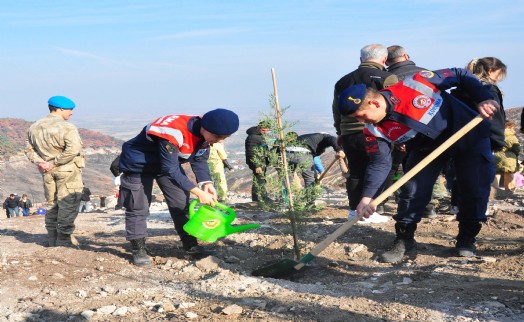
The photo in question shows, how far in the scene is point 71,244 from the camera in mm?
6539

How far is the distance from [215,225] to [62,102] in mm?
2515

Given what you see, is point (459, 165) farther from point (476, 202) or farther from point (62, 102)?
point (62, 102)

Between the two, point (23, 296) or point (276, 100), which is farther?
point (276, 100)

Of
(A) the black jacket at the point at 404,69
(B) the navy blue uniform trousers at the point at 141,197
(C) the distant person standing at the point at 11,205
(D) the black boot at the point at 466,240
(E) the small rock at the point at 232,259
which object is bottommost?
(C) the distant person standing at the point at 11,205

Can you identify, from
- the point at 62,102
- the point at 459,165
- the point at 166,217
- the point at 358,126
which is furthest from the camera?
the point at 166,217

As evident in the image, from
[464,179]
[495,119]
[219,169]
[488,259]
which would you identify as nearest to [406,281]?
[488,259]

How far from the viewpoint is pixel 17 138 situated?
115 ft

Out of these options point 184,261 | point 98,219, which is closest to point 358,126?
point 184,261

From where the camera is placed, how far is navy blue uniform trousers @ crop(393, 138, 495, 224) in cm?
479

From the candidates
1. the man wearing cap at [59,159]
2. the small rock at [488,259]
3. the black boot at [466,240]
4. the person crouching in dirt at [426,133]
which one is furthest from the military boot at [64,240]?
the small rock at [488,259]

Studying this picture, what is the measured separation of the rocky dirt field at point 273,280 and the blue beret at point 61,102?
157 centimetres

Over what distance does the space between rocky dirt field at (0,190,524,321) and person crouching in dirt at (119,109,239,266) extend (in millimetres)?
395

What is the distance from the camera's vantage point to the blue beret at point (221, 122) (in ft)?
15.1

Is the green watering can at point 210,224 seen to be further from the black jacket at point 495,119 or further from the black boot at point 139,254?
the black jacket at point 495,119
